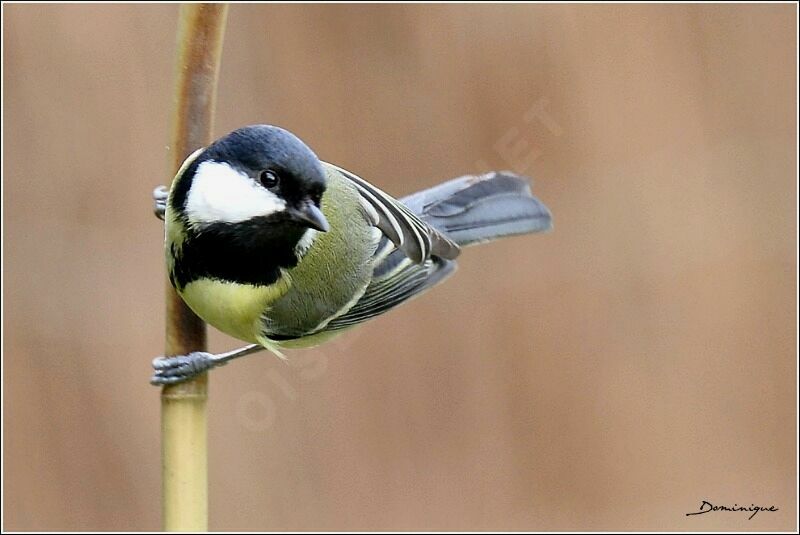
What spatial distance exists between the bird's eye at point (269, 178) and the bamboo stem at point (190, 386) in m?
0.12

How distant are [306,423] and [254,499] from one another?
0.20 meters

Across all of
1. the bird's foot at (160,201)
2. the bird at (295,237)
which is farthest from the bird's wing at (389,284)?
the bird's foot at (160,201)

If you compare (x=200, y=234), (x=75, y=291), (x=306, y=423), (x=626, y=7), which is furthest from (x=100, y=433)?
(x=626, y=7)

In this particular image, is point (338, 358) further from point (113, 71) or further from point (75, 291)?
point (113, 71)

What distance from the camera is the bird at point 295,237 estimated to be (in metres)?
1.04

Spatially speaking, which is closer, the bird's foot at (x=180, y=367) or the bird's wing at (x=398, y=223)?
the bird's foot at (x=180, y=367)

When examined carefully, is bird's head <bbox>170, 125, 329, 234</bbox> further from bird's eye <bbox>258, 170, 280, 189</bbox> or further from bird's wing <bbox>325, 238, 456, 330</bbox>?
bird's wing <bbox>325, 238, 456, 330</bbox>

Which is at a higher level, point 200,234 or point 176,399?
point 200,234

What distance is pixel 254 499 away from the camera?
217 centimetres

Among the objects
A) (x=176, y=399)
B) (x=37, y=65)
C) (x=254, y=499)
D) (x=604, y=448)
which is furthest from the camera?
(x=604, y=448)

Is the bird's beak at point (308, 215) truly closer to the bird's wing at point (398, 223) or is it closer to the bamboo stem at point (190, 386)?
the bamboo stem at point (190, 386)

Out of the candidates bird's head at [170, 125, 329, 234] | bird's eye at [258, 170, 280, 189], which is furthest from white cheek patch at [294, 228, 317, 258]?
bird's eye at [258, 170, 280, 189]

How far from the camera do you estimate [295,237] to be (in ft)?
3.96

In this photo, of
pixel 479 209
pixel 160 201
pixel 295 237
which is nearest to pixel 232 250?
pixel 295 237
